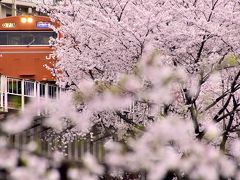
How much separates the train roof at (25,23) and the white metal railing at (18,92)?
3686 millimetres

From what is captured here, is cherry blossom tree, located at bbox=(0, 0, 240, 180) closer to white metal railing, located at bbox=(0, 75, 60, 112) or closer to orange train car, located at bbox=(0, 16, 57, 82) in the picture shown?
white metal railing, located at bbox=(0, 75, 60, 112)

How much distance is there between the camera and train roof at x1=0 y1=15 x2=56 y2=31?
44.5ft

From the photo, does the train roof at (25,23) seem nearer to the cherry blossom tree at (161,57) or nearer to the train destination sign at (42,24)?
the train destination sign at (42,24)

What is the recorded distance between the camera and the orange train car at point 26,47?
1360 centimetres

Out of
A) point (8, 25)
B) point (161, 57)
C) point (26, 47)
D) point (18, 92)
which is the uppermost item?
point (8, 25)

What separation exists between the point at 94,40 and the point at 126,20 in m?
0.99

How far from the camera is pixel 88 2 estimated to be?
897cm

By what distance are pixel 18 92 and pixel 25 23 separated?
4061mm

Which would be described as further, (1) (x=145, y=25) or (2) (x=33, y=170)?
(1) (x=145, y=25)

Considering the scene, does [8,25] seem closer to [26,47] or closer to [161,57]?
[26,47]

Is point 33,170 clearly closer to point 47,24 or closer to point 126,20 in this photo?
point 126,20

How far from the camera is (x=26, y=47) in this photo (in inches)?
543

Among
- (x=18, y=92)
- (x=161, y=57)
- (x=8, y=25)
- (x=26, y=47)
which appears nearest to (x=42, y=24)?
(x=26, y=47)

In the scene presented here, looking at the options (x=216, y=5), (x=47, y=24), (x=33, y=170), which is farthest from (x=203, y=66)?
(x=47, y=24)
